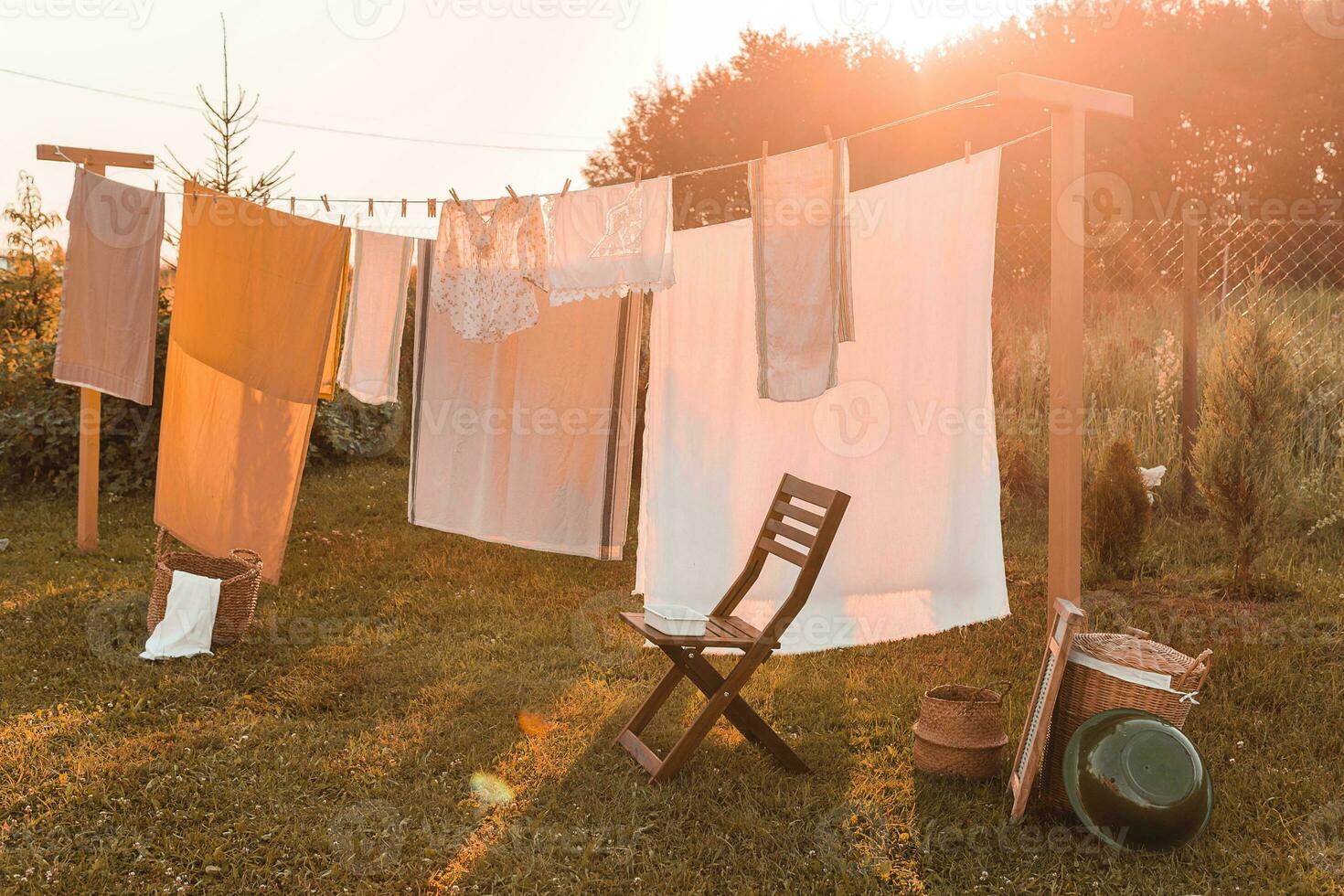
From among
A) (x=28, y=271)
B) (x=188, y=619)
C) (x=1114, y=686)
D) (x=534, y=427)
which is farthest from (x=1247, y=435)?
(x=28, y=271)

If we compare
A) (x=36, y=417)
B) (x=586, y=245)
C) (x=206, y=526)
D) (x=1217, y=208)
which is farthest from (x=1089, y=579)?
(x=1217, y=208)

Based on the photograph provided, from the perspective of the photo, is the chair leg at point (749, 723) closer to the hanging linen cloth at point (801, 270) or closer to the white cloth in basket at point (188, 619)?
the hanging linen cloth at point (801, 270)

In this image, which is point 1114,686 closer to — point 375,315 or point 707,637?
point 707,637

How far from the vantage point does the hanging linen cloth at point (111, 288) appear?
17.9 ft

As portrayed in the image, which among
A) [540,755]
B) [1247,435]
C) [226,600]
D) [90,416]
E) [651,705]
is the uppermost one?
[1247,435]

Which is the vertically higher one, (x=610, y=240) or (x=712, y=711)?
(x=610, y=240)

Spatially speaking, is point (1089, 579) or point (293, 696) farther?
point (1089, 579)

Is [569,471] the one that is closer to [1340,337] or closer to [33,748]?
[33,748]

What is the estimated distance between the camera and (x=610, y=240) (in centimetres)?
422

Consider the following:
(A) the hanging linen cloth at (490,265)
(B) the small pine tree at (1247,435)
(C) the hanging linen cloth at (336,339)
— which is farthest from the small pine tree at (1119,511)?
(C) the hanging linen cloth at (336,339)

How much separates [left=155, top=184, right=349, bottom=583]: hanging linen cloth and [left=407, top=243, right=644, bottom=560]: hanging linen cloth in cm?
57

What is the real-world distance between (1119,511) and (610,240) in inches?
131

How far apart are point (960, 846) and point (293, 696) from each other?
8.66 feet

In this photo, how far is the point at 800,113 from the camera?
18422 mm
